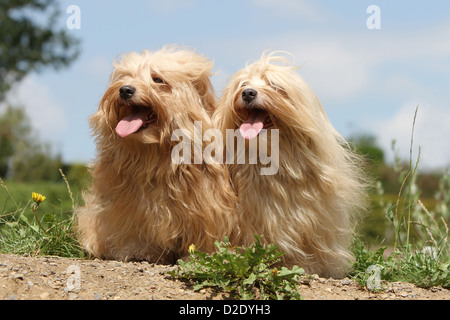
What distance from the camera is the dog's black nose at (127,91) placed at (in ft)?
12.5

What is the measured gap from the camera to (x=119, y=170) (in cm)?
417

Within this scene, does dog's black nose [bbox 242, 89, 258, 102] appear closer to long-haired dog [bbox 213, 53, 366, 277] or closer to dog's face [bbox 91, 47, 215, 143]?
long-haired dog [bbox 213, 53, 366, 277]

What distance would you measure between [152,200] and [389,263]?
6.78 ft

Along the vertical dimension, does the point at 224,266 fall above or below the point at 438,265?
above

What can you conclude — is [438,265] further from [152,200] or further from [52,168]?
[52,168]

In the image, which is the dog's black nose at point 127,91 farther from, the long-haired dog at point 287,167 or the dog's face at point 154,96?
the long-haired dog at point 287,167

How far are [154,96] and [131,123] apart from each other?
27 cm

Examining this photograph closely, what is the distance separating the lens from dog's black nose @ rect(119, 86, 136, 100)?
3.82m

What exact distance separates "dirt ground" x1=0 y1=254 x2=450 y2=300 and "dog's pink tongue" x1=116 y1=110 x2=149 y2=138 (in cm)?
101

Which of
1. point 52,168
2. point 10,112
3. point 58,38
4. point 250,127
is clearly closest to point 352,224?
point 250,127

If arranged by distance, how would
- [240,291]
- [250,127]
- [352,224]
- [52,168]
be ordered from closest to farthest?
[240,291], [250,127], [352,224], [52,168]

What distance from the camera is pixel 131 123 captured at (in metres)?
3.90

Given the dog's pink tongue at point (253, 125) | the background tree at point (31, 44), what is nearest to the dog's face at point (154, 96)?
the dog's pink tongue at point (253, 125)

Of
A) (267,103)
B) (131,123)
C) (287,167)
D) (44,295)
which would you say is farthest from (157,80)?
(44,295)
